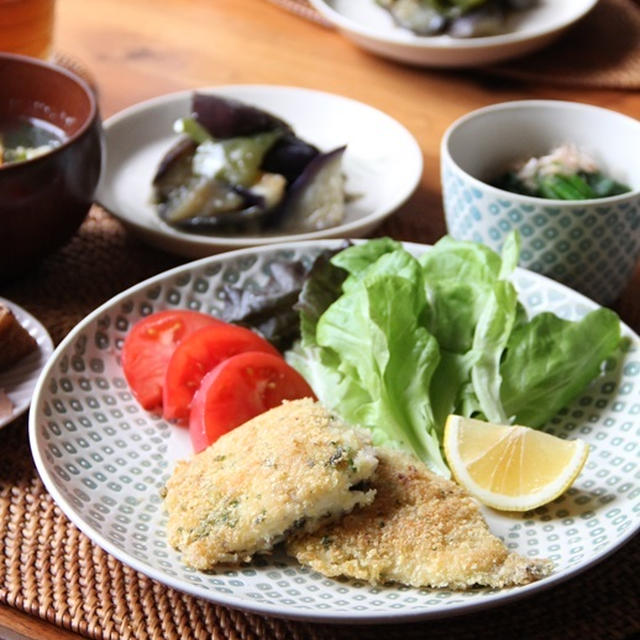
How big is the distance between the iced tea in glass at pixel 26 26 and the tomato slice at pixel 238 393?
1.33 meters

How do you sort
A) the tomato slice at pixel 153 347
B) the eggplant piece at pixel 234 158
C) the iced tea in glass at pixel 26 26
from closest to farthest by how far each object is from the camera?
the tomato slice at pixel 153 347 < the eggplant piece at pixel 234 158 < the iced tea in glass at pixel 26 26

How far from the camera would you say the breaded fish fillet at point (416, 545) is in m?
1.30

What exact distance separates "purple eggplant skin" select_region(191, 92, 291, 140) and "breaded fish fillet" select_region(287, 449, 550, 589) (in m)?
1.08

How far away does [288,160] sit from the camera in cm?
225

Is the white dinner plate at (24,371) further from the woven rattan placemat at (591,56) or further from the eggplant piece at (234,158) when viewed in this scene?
the woven rattan placemat at (591,56)

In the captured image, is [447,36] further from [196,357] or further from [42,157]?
[196,357]

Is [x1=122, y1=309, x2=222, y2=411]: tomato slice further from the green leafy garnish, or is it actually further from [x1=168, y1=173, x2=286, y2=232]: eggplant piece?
[x1=168, y1=173, x2=286, y2=232]: eggplant piece

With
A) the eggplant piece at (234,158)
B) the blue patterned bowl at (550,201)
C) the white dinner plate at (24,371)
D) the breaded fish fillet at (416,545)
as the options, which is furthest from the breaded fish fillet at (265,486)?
the eggplant piece at (234,158)

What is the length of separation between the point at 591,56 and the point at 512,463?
6.05 ft

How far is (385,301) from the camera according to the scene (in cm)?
169

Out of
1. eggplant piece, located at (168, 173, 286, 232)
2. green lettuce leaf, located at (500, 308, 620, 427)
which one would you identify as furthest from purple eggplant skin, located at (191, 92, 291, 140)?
green lettuce leaf, located at (500, 308, 620, 427)

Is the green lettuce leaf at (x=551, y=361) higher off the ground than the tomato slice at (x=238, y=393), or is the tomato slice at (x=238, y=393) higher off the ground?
the green lettuce leaf at (x=551, y=361)

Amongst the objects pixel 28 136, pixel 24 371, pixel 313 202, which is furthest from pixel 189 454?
pixel 28 136

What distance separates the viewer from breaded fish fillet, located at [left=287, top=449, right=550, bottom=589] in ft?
4.28
